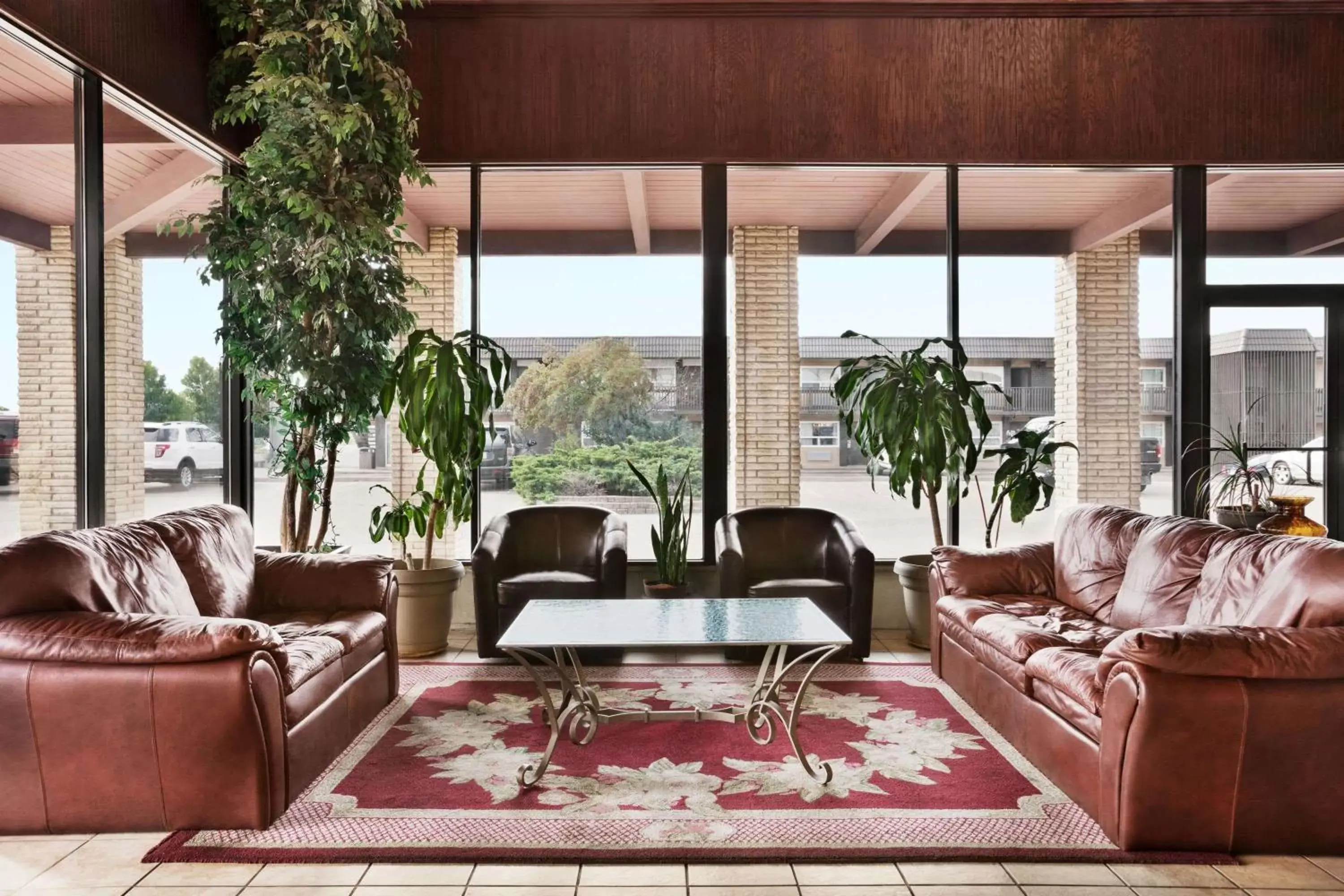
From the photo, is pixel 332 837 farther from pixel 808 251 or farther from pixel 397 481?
pixel 808 251

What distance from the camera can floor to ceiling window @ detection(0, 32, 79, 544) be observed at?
136 inches

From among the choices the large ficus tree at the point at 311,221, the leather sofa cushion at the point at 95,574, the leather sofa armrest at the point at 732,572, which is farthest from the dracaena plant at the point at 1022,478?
the leather sofa cushion at the point at 95,574

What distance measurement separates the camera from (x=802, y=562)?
5391 millimetres

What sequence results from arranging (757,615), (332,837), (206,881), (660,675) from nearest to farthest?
1. (206,881)
2. (332,837)
3. (757,615)
4. (660,675)

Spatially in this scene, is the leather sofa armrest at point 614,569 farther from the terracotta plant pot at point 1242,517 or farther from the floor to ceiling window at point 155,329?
the terracotta plant pot at point 1242,517

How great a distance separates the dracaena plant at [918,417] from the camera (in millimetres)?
5227

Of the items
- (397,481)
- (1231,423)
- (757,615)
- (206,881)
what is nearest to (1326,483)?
(1231,423)

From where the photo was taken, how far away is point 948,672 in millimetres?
4445

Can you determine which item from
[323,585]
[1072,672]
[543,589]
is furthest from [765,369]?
[1072,672]

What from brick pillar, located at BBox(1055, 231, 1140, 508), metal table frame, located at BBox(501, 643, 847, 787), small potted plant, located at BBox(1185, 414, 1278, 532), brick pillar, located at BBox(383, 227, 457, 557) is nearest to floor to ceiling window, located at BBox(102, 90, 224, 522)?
brick pillar, located at BBox(383, 227, 457, 557)

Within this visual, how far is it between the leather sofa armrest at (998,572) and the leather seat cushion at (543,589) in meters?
1.81

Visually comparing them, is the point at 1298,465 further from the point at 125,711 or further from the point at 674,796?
the point at 125,711

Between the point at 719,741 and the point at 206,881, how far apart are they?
1.85 meters

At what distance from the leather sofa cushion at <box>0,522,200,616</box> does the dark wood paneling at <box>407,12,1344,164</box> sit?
3.15 metres
